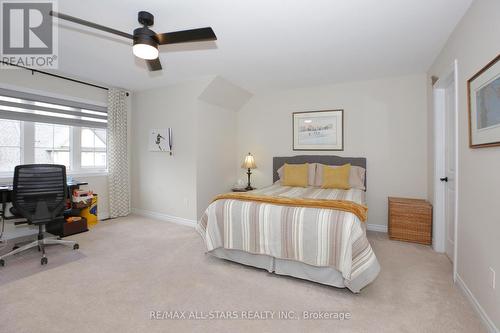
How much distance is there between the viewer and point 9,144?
3.39 meters

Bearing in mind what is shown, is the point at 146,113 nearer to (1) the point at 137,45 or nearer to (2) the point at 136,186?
(2) the point at 136,186

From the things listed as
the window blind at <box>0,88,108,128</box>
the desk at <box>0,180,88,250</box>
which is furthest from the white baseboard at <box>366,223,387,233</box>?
the window blind at <box>0,88,108,128</box>

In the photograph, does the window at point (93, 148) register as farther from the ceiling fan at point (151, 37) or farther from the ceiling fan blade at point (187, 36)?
the ceiling fan blade at point (187, 36)

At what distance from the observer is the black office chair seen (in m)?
2.62

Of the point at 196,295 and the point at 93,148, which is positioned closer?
the point at 196,295

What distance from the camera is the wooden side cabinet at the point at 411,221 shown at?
10.2ft

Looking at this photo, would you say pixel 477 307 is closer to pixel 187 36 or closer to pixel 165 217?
pixel 187 36

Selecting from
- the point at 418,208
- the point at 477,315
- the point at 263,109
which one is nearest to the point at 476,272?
the point at 477,315

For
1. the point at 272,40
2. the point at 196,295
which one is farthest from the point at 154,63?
the point at 196,295

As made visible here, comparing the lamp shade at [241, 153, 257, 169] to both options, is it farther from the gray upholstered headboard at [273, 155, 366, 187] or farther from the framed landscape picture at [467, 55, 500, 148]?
the framed landscape picture at [467, 55, 500, 148]

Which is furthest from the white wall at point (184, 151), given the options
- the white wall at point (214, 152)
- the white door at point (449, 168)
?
the white door at point (449, 168)

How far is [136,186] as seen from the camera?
15.6 feet

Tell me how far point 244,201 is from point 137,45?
1.71 m

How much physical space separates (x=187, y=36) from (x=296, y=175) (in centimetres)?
270
